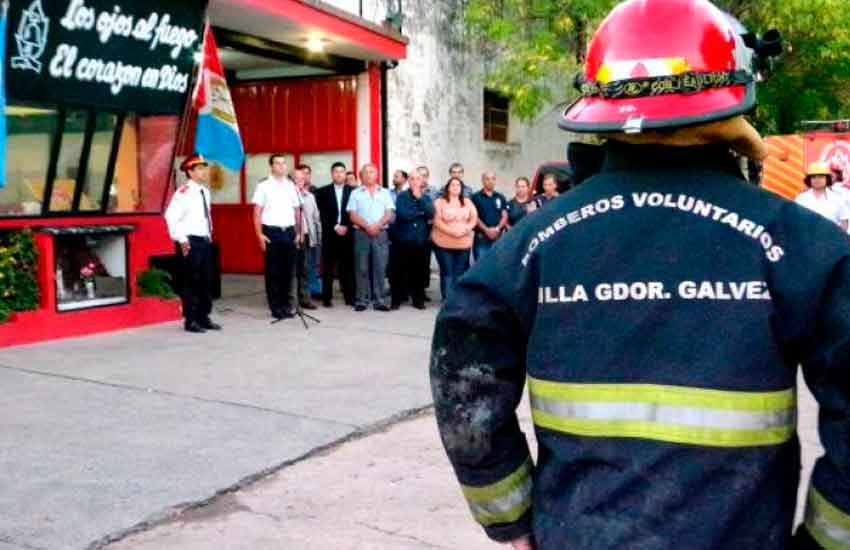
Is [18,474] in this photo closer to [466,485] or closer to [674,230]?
[466,485]

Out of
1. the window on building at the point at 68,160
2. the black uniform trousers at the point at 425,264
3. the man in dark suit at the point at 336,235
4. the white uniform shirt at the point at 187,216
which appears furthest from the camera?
the black uniform trousers at the point at 425,264

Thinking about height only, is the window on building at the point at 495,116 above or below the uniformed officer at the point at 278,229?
above

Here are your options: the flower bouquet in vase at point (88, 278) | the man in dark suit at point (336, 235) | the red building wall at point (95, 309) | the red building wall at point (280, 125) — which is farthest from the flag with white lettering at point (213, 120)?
the red building wall at point (280, 125)

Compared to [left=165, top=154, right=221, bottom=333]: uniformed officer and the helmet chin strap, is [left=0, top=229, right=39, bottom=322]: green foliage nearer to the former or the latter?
[left=165, top=154, right=221, bottom=333]: uniformed officer

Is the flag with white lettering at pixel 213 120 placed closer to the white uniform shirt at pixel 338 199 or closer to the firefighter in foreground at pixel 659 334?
the white uniform shirt at pixel 338 199

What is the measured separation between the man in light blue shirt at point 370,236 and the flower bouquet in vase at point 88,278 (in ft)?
10.5

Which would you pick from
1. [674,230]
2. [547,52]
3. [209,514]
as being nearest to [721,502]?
[674,230]

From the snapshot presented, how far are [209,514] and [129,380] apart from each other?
316 centimetres

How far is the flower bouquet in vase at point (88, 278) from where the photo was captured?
10320mm

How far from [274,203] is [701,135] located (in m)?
9.63

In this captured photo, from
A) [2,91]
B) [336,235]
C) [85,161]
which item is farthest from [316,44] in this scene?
[2,91]

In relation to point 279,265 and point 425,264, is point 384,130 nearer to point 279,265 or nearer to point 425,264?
point 425,264

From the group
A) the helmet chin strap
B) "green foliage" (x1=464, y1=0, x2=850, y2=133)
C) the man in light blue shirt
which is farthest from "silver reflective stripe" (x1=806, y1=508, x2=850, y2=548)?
"green foliage" (x1=464, y1=0, x2=850, y2=133)

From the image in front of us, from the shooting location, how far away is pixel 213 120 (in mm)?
11406
